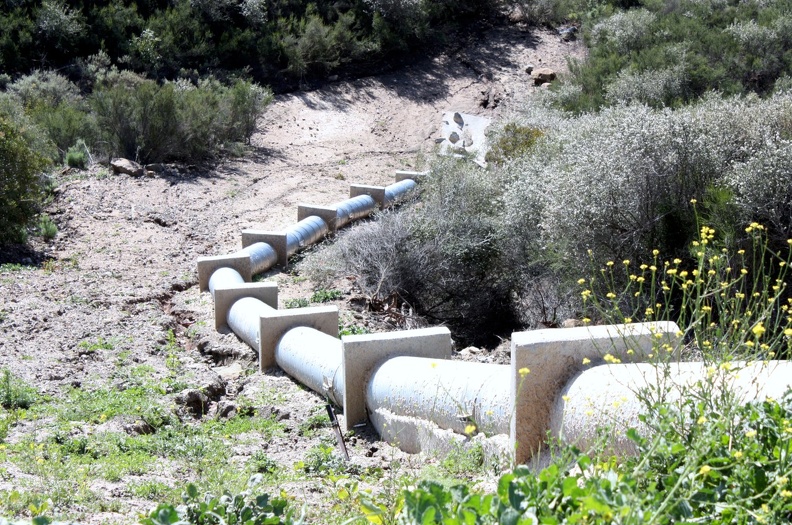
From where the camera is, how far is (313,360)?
721 cm

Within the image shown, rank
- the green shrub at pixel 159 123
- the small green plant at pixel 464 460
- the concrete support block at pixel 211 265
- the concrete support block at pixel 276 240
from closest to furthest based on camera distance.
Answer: the small green plant at pixel 464 460, the concrete support block at pixel 211 265, the concrete support block at pixel 276 240, the green shrub at pixel 159 123

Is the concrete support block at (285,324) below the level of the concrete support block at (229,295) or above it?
above

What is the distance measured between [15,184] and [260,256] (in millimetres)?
3799

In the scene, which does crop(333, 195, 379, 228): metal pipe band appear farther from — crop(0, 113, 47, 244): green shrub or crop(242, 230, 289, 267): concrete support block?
crop(0, 113, 47, 244): green shrub

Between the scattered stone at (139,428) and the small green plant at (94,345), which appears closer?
the scattered stone at (139,428)

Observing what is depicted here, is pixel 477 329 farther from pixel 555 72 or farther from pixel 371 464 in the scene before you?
pixel 555 72

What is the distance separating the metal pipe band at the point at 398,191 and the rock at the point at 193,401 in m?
7.90

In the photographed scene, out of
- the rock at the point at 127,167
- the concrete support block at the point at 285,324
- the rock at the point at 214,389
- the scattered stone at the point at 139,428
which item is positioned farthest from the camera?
the rock at the point at 127,167

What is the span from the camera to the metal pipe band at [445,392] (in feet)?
16.2

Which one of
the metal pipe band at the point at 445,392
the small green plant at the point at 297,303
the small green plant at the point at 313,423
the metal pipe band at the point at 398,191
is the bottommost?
the metal pipe band at the point at 398,191

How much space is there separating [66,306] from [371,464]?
5.43 m

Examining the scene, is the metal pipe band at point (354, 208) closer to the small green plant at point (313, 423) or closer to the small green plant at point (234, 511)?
the small green plant at point (313, 423)

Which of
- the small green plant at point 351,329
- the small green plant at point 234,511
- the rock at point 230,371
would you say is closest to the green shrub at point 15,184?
the rock at point 230,371

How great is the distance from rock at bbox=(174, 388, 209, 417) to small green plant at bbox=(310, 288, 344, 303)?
129 inches
